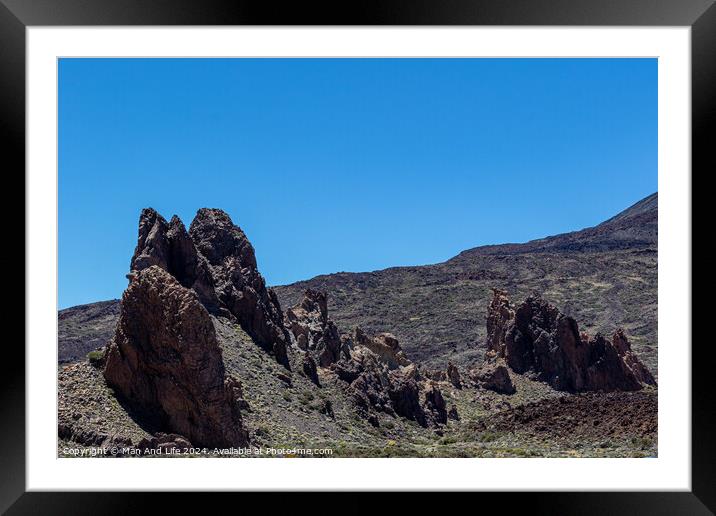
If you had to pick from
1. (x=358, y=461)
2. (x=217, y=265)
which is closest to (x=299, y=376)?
(x=217, y=265)

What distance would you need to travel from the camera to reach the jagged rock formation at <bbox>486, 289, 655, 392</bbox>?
1293 inches

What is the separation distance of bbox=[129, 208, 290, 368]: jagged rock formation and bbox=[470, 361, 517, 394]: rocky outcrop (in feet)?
34.2

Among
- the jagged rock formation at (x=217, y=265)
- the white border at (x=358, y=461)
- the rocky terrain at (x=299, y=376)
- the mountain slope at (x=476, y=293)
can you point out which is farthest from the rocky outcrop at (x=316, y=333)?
the white border at (x=358, y=461)

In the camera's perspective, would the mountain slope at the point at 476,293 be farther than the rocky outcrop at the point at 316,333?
Yes

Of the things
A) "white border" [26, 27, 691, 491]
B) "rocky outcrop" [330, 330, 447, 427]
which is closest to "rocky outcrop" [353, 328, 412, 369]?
"rocky outcrop" [330, 330, 447, 427]

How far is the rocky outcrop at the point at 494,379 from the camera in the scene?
3241 centimetres

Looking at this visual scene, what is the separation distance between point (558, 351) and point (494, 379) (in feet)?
12.7

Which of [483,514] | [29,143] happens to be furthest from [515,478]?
[29,143]

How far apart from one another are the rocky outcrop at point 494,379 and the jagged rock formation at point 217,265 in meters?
10.4

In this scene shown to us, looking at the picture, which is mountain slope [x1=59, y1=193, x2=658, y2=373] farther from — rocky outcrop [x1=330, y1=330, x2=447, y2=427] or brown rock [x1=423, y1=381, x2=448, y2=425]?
rocky outcrop [x1=330, y1=330, x2=447, y2=427]

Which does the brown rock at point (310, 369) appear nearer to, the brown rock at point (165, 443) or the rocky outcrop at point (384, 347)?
the rocky outcrop at point (384, 347)
